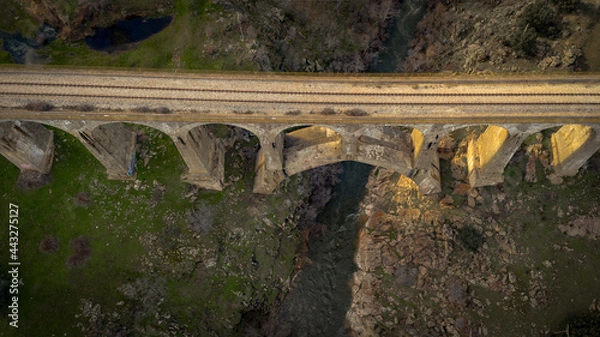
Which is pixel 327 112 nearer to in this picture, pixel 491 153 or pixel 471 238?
pixel 491 153

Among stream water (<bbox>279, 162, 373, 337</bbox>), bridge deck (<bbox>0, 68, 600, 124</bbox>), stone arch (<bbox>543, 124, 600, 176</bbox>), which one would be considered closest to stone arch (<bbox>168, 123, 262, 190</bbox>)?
bridge deck (<bbox>0, 68, 600, 124</bbox>)

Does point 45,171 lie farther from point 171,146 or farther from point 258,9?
point 258,9

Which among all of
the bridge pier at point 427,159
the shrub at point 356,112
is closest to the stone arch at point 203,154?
the shrub at point 356,112

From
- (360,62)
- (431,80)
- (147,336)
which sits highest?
(360,62)

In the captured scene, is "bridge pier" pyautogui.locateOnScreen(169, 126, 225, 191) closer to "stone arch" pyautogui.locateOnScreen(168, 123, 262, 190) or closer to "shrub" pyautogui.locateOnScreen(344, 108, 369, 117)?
"stone arch" pyautogui.locateOnScreen(168, 123, 262, 190)

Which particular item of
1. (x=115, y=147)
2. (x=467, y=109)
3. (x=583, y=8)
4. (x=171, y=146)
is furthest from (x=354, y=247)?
(x=583, y=8)

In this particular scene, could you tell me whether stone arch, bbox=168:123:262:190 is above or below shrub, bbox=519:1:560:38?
below

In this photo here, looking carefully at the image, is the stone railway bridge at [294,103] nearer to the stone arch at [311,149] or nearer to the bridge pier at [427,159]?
the bridge pier at [427,159]
